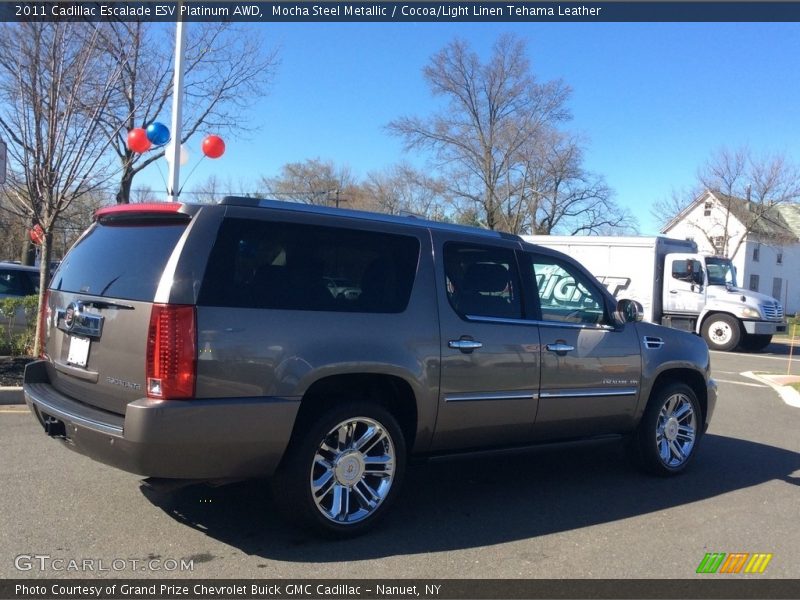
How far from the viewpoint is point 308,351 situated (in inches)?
152

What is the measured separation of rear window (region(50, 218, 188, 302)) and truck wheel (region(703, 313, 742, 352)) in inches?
699

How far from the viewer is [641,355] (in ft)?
18.2

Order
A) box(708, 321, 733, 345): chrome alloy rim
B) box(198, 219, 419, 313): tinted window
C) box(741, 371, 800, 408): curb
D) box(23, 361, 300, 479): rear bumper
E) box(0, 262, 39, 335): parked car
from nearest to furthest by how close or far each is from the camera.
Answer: box(23, 361, 300, 479): rear bumper < box(198, 219, 419, 313): tinted window < box(741, 371, 800, 408): curb < box(0, 262, 39, 335): parked car < box(708, 321, 733, 345): chrome alloy rim

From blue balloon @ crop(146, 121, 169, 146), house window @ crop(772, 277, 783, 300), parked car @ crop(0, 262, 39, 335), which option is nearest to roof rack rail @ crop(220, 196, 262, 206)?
blue balloon @ crop(146, 121, 169, 146)

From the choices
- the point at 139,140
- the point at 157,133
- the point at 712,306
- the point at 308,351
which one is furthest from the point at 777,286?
the point at 308,351

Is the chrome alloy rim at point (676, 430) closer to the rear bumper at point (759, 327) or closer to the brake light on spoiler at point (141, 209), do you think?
the brake light on spoiler at point (141, 209)

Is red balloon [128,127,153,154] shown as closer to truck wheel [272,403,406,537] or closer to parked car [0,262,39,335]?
parked car [0,262,39,335]

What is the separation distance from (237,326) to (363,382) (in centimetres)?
95

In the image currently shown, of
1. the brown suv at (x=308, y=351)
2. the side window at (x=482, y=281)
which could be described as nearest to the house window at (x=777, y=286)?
the brown suv at (x=308, y=351)

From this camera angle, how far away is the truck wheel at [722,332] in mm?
18781

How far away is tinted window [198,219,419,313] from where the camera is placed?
3.75 meters

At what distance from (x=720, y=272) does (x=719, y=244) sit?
2447cm

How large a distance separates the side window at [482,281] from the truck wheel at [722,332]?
1582 centimetres

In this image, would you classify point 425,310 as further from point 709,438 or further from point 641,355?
point 709,438
